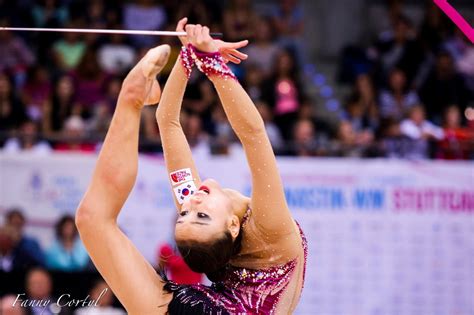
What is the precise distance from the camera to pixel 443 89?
978cm

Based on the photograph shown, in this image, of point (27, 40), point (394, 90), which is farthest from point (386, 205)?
point (27, 40)

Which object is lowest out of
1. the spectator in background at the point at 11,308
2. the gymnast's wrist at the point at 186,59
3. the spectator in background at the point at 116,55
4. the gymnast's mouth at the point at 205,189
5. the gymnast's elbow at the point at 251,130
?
the spectator in background at the point at 11,308

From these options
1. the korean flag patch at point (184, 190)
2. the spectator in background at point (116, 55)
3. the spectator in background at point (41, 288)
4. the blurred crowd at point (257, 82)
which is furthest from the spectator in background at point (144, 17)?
the korean flag patch at point (184, 190)

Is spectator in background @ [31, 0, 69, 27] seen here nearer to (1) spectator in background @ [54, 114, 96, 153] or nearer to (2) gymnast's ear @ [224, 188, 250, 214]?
(1) spectator in background @ [54, 114, 96, 153]

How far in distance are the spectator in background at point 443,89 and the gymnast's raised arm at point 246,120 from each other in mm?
6800

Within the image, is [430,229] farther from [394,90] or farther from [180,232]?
[180,232]

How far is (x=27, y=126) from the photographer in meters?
8.45

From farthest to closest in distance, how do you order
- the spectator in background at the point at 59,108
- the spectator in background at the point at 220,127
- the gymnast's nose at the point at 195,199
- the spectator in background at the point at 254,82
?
the spectator in background at the point at 254,82
the spectator in background at the point at 59,108
the spectator in background at the point at 220,127
the gymnast's nose at the point at 195,199

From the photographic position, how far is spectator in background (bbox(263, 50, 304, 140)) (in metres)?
9.23

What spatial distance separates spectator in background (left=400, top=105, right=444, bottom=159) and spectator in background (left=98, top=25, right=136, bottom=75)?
2899 mm

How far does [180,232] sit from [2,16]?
759 cm

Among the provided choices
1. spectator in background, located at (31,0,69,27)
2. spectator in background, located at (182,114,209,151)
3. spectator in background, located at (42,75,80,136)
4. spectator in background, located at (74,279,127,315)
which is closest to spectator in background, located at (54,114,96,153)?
spectator in background, located at (42,75,80,136)

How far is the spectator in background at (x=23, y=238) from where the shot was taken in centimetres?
770

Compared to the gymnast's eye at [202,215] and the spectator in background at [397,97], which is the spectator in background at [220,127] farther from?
the gymnast's eye at [202,215]
